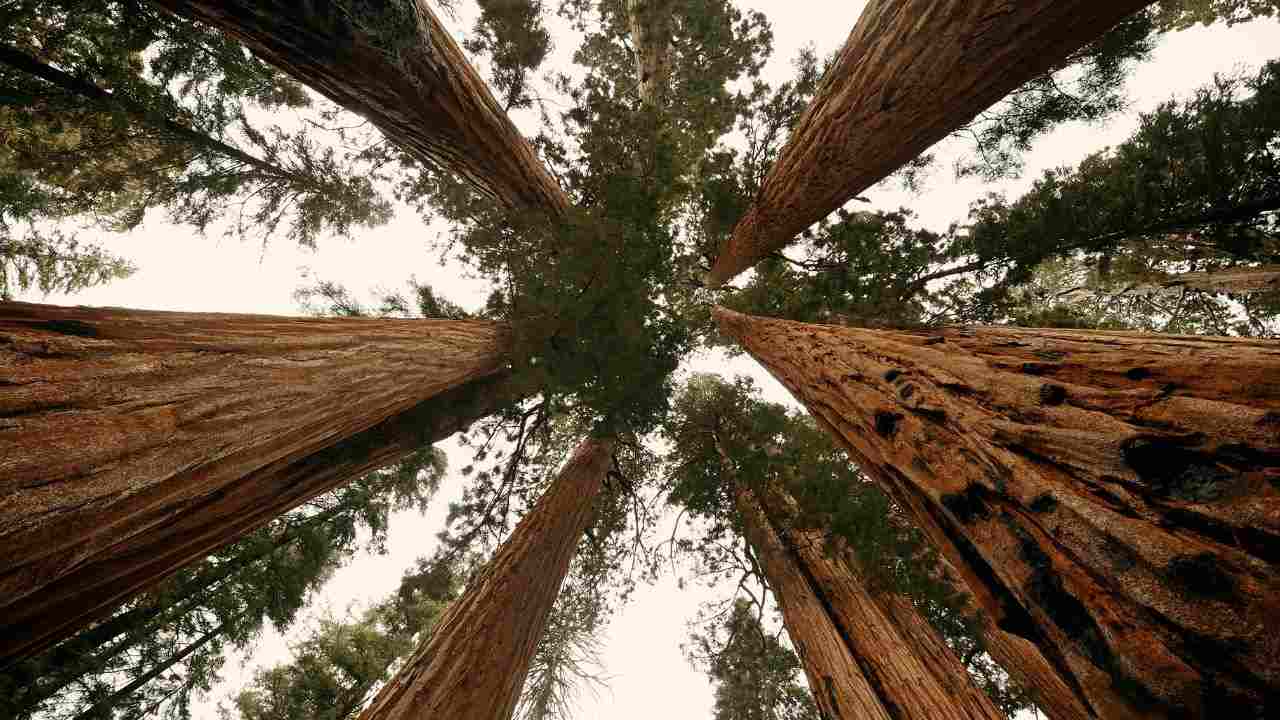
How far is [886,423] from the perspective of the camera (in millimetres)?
1838

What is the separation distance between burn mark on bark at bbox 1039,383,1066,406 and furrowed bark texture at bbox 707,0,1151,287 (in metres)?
2.11

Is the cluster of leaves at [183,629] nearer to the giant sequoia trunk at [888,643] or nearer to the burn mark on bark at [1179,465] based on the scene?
the giant sequoia trunk at [888,643]

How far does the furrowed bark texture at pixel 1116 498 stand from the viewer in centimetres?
80

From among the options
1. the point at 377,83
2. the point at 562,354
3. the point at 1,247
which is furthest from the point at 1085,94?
the point at 1,247

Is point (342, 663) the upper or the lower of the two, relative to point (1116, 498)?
lower

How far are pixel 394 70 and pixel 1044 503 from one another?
483 centimetres

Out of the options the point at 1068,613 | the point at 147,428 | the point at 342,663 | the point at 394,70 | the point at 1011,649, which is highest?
the point at 394,70

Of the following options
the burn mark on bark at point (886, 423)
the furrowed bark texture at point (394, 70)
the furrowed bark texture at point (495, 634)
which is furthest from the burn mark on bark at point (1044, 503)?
the furrowed bark texture at point (394, 70)

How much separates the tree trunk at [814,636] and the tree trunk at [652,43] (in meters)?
6.78

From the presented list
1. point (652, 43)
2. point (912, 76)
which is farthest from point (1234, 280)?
point (652, 43)

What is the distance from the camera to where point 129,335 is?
1663mm

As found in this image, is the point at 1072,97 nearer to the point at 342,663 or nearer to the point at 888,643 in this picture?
the point at 888,643

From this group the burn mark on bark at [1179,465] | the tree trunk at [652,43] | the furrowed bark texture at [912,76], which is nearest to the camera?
the burn mark on bark at [1179,465]

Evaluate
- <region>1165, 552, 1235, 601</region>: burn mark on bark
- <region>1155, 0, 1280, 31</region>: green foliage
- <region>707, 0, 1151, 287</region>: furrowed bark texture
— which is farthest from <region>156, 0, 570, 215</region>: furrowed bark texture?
<region>1155, 0, 1280, 31</region>: green foliage
